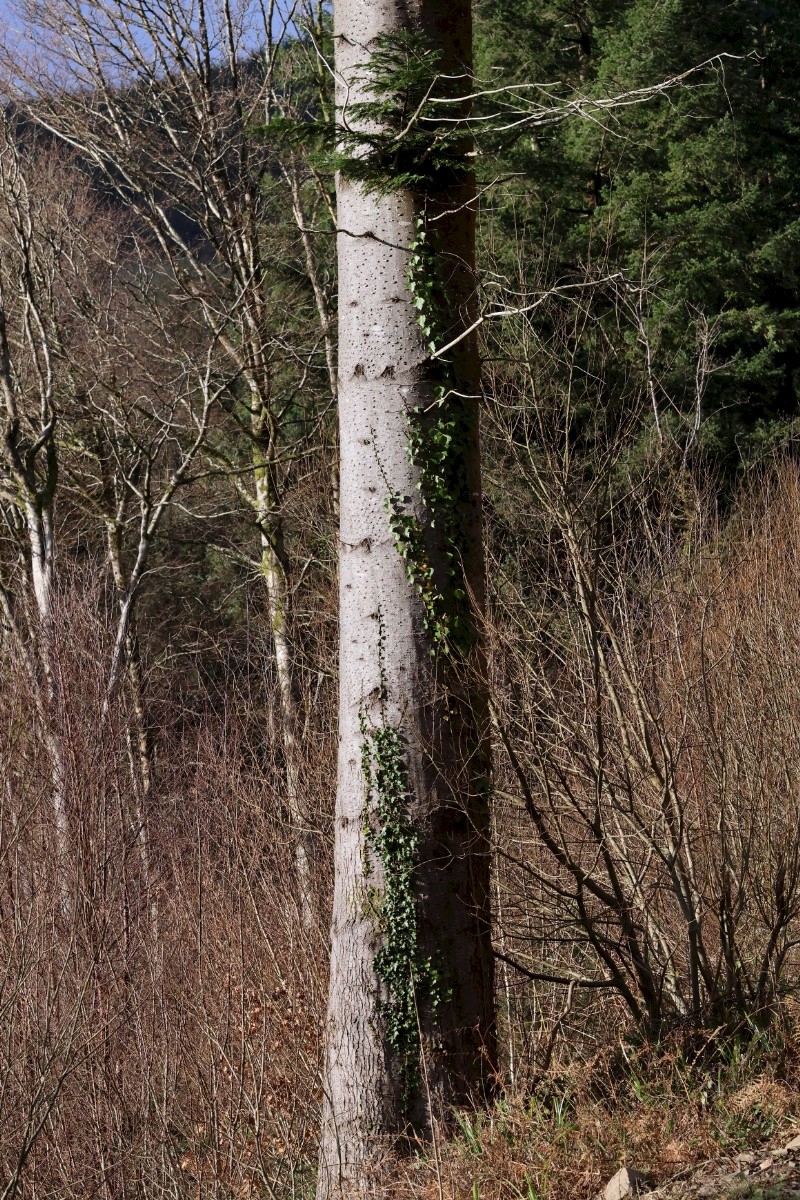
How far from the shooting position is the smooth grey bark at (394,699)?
430cm

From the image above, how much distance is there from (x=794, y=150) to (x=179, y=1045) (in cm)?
1458

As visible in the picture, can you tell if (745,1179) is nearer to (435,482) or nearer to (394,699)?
(394,699)

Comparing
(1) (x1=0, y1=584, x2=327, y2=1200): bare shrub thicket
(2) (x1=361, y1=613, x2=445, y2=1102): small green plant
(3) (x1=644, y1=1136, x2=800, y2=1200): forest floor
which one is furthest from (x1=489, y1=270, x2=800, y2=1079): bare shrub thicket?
(1) (x1=0, y1=584, x2=327, y2=1200): bare shrub thicket

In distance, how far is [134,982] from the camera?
7.26 metres

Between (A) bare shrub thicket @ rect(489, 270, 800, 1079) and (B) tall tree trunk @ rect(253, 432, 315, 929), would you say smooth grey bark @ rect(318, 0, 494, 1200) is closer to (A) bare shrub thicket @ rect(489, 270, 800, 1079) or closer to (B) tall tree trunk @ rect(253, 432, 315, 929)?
Answer: (A) bare shrub thicket @ rect(489, 270, 800, 1079)

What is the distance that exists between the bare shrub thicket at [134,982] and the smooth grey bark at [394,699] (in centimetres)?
47

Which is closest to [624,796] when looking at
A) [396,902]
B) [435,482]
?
[396,902]

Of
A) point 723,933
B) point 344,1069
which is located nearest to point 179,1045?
point 344,1069

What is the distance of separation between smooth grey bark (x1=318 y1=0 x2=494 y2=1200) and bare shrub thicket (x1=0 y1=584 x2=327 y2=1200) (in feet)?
1.56

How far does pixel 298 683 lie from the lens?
39.1 feet

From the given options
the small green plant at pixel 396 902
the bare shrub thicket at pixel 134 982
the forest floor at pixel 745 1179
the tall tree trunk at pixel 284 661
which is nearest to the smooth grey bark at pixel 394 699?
the small green plant at pixel 396 902

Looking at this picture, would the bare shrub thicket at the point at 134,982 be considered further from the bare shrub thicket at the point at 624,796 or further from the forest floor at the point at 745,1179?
the forest floor at the point at 745,1179

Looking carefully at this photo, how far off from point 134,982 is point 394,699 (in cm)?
383

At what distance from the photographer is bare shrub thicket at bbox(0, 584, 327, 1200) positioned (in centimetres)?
538
